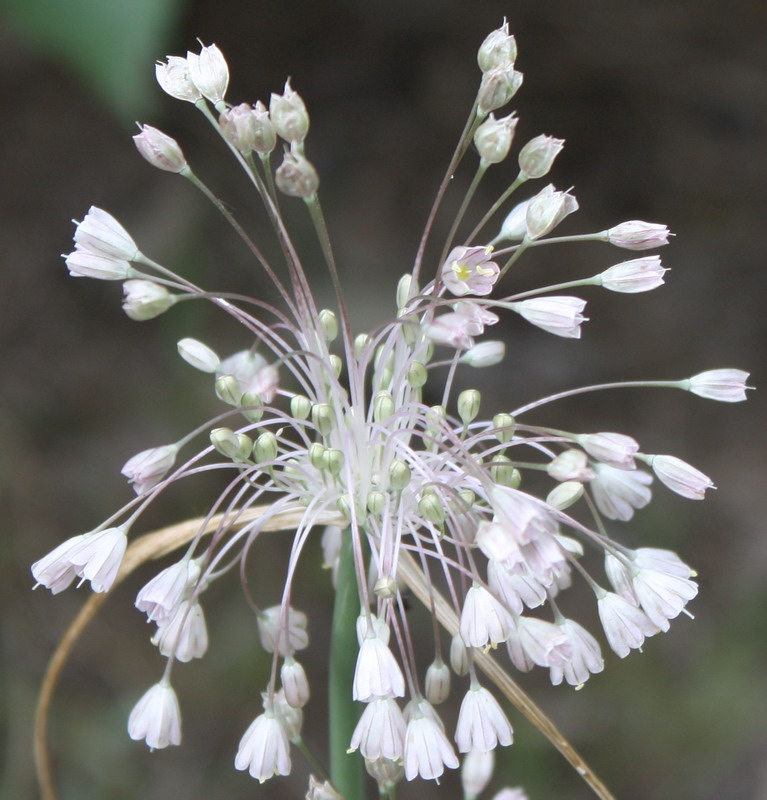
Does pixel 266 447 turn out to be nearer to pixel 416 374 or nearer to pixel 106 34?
pixel 416 374

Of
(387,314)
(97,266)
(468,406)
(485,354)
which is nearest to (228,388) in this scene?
(97,266)

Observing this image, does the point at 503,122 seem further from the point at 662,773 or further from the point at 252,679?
the point at 662,773

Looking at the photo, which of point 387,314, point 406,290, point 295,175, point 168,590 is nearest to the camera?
point 295,175

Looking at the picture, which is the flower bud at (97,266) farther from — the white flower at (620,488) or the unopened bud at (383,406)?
the white flower at (620,488)

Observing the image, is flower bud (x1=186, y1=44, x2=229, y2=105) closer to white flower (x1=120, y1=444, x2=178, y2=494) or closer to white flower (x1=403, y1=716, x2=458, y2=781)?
white flower (x1=120, y1=444, x2=178, y2=494)

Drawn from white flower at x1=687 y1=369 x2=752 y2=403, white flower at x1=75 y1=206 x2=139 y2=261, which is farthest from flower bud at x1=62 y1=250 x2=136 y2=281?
white flower at x1=687 y1=369 x2=752 y2=403

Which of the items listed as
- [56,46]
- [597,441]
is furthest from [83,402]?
[597,441]

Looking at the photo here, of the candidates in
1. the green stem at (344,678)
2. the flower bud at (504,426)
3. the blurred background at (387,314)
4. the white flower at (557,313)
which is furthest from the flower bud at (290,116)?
the blurred background at (387,314)
